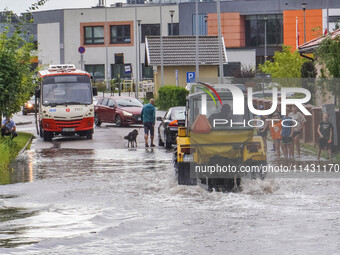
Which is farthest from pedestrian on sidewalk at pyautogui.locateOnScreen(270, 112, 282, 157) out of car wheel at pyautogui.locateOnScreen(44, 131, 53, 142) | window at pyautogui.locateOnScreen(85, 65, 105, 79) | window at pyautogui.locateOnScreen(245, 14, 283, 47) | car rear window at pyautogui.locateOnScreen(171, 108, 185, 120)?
window at pyautogui.locateOnScreen(245, 14, 283, 47)

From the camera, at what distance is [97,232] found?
1284 cm

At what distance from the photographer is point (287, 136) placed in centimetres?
2472

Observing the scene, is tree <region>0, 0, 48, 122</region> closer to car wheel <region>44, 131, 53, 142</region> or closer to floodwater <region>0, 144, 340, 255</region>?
car wheel <region>44, 131, 53, 142</region>

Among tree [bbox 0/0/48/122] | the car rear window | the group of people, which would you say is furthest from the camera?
the car rear window

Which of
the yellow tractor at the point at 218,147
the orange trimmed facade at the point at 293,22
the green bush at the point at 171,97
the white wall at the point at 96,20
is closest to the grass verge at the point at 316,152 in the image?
the yellow tractor at the point at 218,147

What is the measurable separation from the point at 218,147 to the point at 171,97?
37.1m

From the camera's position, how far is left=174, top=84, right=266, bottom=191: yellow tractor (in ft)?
55.5

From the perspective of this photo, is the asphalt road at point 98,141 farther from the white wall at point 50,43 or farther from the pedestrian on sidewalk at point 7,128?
the white wall at point 50,43

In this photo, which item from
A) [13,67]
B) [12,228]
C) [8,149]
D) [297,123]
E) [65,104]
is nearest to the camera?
[12,228]

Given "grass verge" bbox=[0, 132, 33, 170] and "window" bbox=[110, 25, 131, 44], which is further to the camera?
"window" bbox=[110, 25, 131, 44]

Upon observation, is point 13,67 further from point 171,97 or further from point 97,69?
point 97,69

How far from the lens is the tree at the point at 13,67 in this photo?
27.9m

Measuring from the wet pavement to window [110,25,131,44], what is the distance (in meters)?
76.2

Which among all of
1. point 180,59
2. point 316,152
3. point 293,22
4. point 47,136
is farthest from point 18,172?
point 293,22
